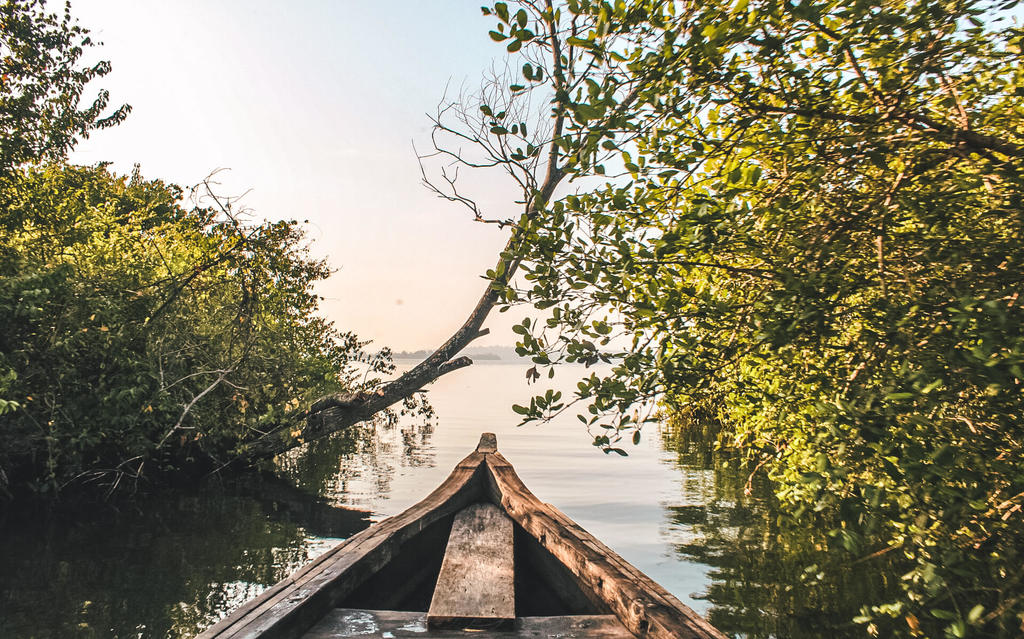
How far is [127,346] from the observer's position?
8961 mm

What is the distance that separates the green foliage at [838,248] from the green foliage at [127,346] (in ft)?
21.0

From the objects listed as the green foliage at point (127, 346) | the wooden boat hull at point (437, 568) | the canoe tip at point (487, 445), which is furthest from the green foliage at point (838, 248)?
the green foliage at point (127, 346)

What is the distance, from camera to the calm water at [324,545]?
509 cm

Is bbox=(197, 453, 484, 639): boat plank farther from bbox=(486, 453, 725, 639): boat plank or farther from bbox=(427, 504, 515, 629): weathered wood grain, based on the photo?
bbox=(486, 453, 725, 639): boat plank

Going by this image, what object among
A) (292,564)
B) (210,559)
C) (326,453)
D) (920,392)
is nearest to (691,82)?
(920,392)

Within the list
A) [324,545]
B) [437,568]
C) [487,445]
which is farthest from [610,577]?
[324,545]

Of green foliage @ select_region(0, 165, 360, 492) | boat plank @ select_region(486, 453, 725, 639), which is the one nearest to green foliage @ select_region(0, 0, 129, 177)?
green foliage @ select_region(0, 165, 360, 492)

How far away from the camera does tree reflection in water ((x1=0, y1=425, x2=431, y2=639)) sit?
16.4ft

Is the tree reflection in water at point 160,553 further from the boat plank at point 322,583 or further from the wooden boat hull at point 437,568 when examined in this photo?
the boat plank at point 322,583

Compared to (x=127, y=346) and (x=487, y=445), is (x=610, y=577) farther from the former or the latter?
(x=127, y=346)

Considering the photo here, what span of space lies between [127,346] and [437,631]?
26.1 feet

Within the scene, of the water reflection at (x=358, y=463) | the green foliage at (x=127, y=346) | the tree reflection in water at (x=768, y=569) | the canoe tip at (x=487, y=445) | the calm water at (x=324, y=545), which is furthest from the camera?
the water reflection at (x=358, y=463)

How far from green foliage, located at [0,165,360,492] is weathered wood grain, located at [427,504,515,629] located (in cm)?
451

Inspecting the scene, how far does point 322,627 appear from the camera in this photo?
3033 mm
